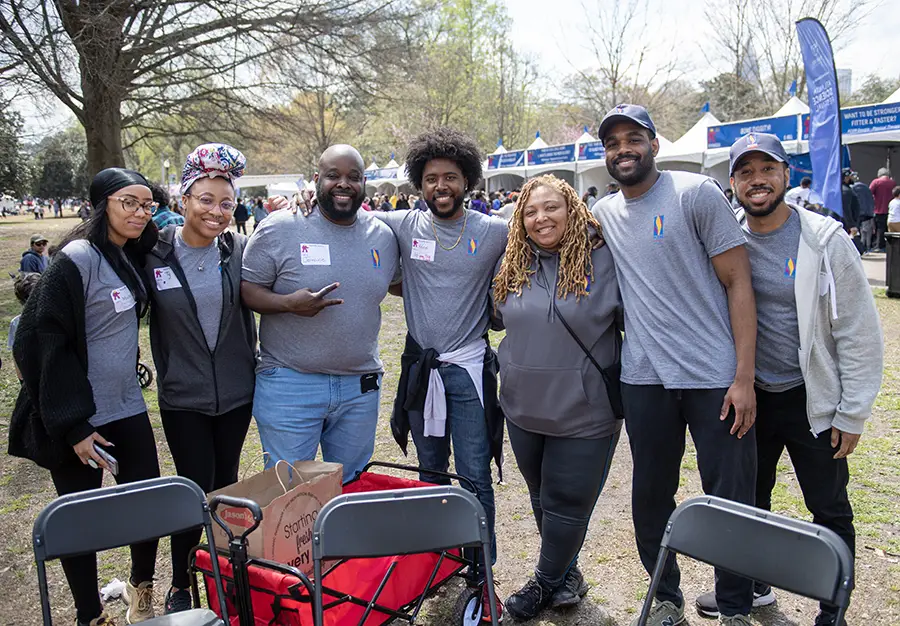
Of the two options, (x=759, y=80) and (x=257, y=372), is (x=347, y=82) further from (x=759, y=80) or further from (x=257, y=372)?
(x=759, y=80)

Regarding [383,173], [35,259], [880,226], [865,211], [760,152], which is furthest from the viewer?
[383,173]

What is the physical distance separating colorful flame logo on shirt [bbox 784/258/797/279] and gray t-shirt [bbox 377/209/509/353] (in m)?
1.17

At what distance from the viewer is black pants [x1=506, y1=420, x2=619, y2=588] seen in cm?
278

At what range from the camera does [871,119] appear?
50.1 feet

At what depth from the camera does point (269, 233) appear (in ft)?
9.73

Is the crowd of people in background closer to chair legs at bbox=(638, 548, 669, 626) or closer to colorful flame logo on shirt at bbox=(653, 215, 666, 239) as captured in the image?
colorful flame logo on shirt at bbox=(653, 215, 666, 239)

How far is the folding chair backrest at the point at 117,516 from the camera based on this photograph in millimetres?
2164

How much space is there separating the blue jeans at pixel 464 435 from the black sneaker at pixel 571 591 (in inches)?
14.6

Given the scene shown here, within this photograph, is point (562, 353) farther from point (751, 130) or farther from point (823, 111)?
point (751, 130)

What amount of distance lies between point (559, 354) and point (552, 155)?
74.6ft

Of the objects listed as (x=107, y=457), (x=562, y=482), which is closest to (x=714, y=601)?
(x=562, y=482)

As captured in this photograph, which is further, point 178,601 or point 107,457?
point 178,601

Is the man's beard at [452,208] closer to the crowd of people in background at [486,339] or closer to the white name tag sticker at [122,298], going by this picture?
the crowd of people in background at [486,339]

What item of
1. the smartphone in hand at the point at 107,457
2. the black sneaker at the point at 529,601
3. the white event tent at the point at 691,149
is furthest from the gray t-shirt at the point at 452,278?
the white event tent at the point at 691,149
